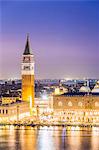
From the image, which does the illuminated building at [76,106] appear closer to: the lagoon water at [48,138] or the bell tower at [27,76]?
the bell tower at [27,76]

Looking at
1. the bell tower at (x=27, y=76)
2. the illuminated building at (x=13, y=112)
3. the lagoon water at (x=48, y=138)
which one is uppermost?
the bell tower at (x=27, y=76)

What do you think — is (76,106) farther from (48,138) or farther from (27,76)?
(48,138)

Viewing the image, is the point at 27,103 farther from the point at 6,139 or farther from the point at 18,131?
the point at 6,139

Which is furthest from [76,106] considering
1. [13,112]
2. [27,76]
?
[13,112]

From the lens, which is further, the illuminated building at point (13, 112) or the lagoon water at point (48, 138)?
the illuminated building at point (13, 112)

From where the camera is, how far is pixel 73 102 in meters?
21.6

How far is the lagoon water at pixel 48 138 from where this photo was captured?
13188 millimetres

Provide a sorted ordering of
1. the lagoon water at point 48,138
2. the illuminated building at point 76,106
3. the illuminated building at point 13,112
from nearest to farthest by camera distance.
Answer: the lagoon water at point 48,138
the illuminated building at point 13,112
the illuminated building at point 76,106

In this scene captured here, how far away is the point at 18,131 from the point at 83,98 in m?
5.37

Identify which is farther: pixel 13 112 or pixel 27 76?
pixel 27 76

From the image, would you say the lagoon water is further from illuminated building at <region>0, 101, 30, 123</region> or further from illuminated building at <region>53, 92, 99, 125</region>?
illuminated building at <region>53, 92, 99, 125</region>

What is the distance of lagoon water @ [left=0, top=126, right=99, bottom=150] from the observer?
43.3 feet

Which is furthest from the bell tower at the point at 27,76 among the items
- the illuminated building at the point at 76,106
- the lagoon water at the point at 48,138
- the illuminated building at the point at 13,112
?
the lagoon water at the point at 48,138

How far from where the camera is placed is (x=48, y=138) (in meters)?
14.8
